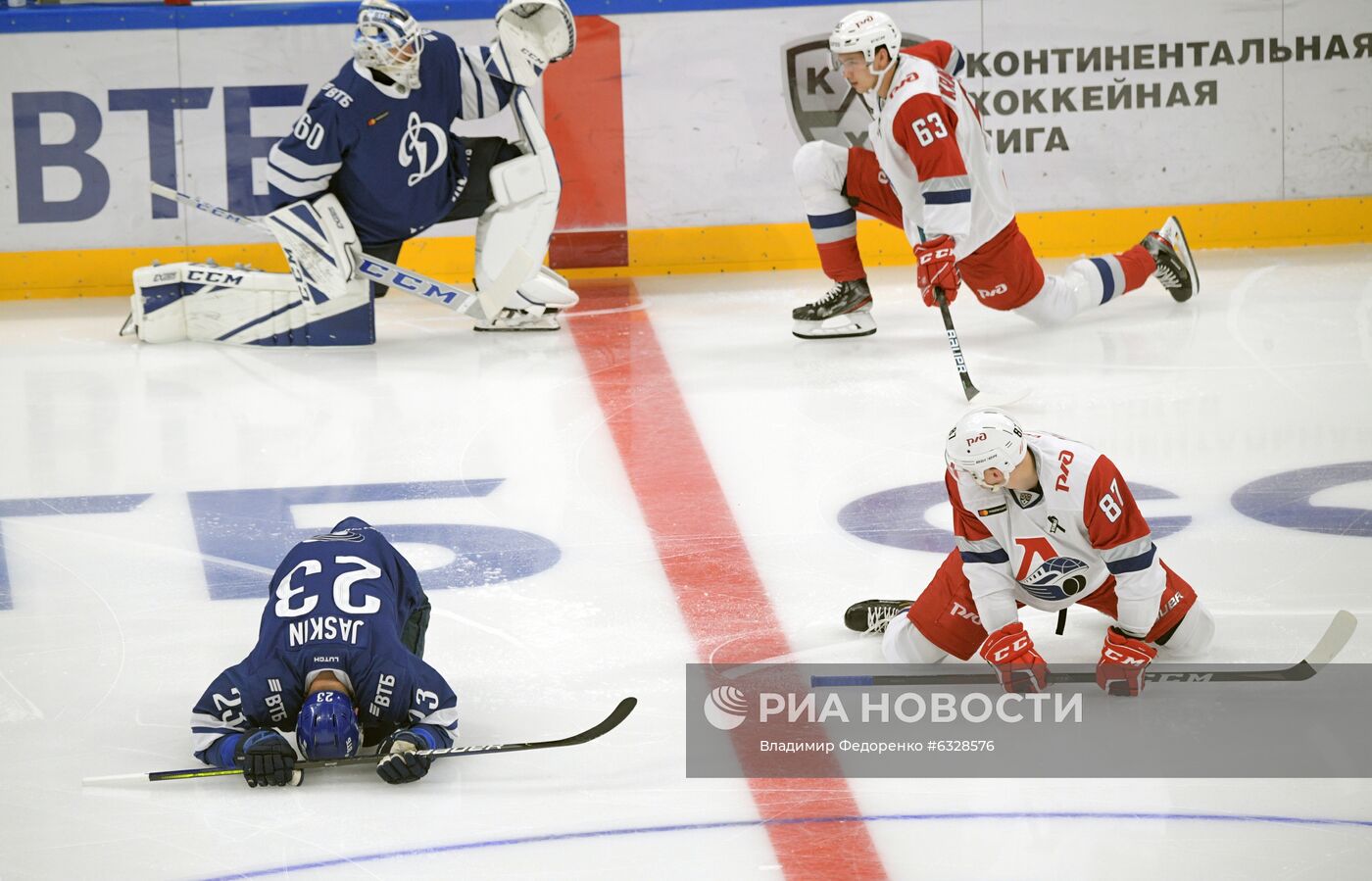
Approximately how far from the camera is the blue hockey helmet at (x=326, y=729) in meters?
2.88

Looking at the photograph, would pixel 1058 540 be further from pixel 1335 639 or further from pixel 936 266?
pixel 936 266

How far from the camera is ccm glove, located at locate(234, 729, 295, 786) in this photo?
286cm

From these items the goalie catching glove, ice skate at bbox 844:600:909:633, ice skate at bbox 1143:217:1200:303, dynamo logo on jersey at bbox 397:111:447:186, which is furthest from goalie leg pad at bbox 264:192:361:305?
ice skate at bbox 844:600:909:633

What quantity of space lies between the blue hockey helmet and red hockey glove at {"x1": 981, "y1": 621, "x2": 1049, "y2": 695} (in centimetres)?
109

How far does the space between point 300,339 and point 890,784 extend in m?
4.06

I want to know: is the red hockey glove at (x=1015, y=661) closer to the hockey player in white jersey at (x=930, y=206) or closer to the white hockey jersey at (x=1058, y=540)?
the white hockey jersey at (x=1058, y=540)

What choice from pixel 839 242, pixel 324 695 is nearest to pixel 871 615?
pixel 324 695

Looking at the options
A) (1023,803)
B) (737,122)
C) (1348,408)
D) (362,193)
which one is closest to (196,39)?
(362,193)

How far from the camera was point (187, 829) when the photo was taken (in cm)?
276

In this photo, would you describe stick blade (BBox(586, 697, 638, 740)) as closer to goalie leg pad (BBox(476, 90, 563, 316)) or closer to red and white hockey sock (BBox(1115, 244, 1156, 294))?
goalie leg pad (BBox(476, 90, 563, 316))

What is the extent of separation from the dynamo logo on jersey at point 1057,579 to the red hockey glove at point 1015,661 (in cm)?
10

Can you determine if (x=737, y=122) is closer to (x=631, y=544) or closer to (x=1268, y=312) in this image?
(x=1268, y=312)

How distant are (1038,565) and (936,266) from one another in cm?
252

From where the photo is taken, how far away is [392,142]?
6.17 meters
